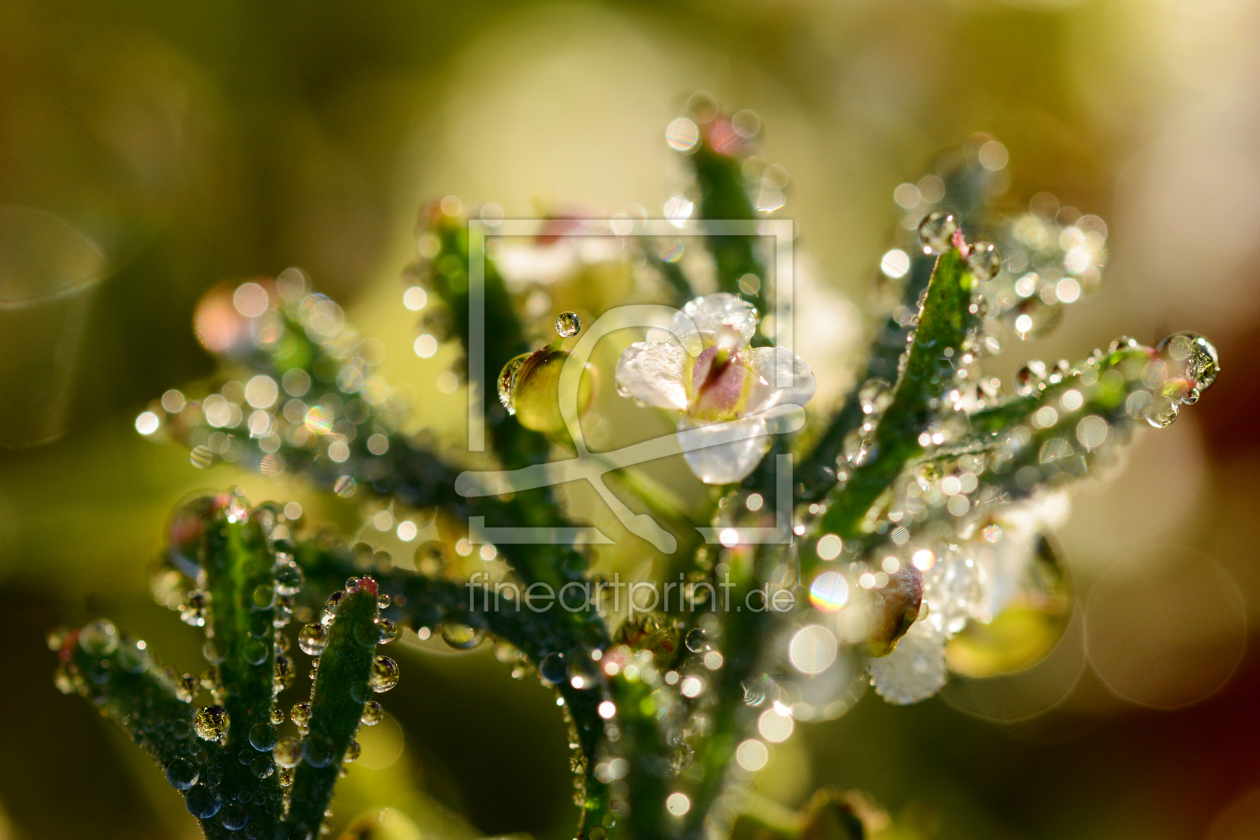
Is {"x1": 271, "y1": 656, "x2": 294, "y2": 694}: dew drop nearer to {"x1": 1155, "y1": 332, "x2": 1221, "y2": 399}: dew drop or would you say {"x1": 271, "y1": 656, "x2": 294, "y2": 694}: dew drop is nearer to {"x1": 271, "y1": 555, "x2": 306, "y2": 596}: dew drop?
{"x1": 271, "y1": 555, "x2": 306, "y2": 596}: dew drop

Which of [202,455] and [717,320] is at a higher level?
[717,320]

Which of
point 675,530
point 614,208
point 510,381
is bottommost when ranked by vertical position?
point 675,530

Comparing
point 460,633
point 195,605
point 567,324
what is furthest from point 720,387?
point 195,605

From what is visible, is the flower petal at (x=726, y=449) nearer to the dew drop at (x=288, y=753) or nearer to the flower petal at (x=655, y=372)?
the flower petal at (x=655, y=372)

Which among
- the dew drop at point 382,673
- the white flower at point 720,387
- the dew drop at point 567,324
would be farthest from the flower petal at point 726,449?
the dew drop at point 382,673

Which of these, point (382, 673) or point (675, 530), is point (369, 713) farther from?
point (675, 530)

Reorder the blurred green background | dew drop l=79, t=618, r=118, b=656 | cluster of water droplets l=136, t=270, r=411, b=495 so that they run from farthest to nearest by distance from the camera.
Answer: the blurred green background → cluster of water droplets l=136, t=270, r=411, b=495 → dew drop l=79, t=618, r=118, b=656

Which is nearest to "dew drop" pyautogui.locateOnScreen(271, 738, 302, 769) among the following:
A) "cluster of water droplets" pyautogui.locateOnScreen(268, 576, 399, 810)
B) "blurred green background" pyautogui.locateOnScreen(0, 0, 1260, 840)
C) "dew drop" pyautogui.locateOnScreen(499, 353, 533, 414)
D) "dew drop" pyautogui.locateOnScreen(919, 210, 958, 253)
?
"cluster of water droplets" pyautogui.locateOnScreen(268, 576, 399, 810)
